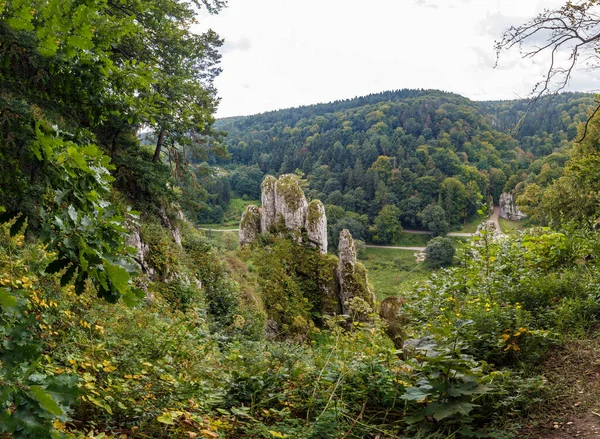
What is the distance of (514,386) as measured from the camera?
140 inches

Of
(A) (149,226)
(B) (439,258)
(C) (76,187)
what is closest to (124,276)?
(C) (76,187)

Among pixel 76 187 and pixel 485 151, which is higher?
pixel 485 151

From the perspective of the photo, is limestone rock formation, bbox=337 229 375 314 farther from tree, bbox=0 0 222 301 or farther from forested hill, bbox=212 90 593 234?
forested hill, bbox=212 90 593 234

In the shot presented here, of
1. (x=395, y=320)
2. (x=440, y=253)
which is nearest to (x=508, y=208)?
(x=440, y=253)

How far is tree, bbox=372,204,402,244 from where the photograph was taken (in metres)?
79.2

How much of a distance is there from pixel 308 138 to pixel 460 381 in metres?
108

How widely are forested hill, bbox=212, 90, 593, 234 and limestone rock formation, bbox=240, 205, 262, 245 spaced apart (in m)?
53.5

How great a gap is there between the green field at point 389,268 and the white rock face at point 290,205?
89.7ft

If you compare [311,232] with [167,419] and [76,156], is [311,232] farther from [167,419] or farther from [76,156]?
[76,156]

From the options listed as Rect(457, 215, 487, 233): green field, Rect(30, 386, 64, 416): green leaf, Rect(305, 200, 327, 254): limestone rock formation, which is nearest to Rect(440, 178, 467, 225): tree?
Rect(457, 215, 487, 233): green field

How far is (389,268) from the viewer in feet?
218

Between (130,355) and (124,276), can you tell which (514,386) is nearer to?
(124,276)

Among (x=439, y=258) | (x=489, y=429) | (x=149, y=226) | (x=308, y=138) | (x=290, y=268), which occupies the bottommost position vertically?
(x=439, y=258)

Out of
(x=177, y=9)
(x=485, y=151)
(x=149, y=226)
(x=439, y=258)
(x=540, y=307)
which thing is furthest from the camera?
(x=485, y=151)
